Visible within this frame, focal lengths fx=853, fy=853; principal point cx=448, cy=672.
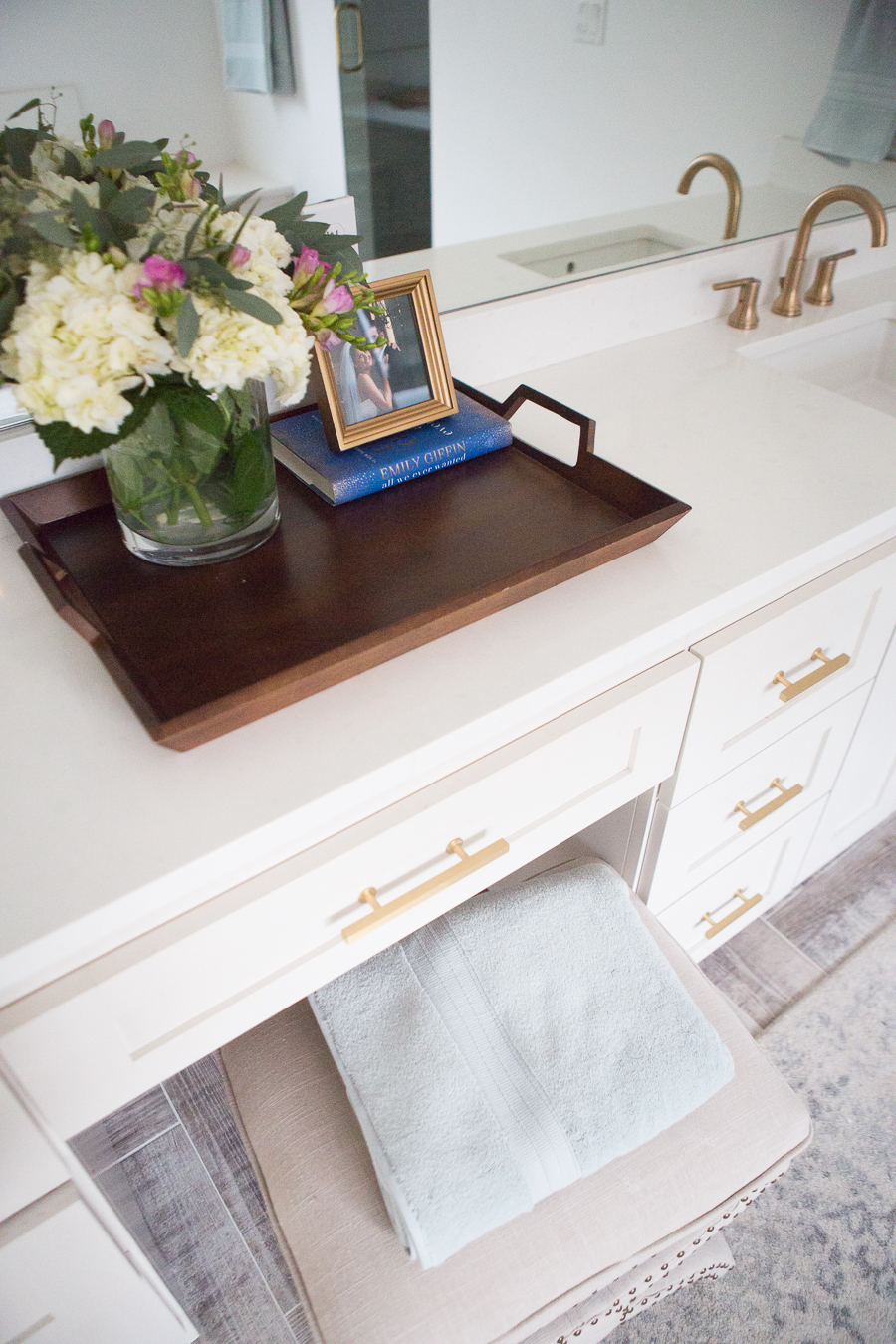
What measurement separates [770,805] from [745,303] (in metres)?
0.81

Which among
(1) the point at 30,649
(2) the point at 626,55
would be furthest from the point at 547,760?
(2) the point at 626,55

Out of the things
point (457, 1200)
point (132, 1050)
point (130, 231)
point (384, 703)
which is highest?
point (130, 231)

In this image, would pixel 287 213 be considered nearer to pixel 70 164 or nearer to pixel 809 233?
pixel 70 164

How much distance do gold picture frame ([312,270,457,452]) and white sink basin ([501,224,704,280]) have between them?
0.31 m

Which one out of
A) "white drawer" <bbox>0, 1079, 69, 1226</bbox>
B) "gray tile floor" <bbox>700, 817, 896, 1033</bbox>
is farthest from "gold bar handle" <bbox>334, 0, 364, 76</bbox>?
"gray tile floor" <bbox>700, 817, 896, 1033</bbox>

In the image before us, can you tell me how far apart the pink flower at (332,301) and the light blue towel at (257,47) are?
0.96 feet

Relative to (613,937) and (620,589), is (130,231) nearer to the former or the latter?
(620,589)

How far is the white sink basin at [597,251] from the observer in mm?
1205

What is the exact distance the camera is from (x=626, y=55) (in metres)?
1.18

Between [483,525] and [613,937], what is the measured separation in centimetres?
45

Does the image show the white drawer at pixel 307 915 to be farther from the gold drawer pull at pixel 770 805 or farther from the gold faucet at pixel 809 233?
the gold faucet at pixel 809 233

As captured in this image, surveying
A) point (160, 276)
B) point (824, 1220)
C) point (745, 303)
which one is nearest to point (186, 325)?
point (160, 276)

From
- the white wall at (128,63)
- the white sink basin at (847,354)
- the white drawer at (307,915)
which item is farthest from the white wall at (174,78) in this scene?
the white sink basin at (847,354)

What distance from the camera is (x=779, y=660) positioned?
3.14 ft
